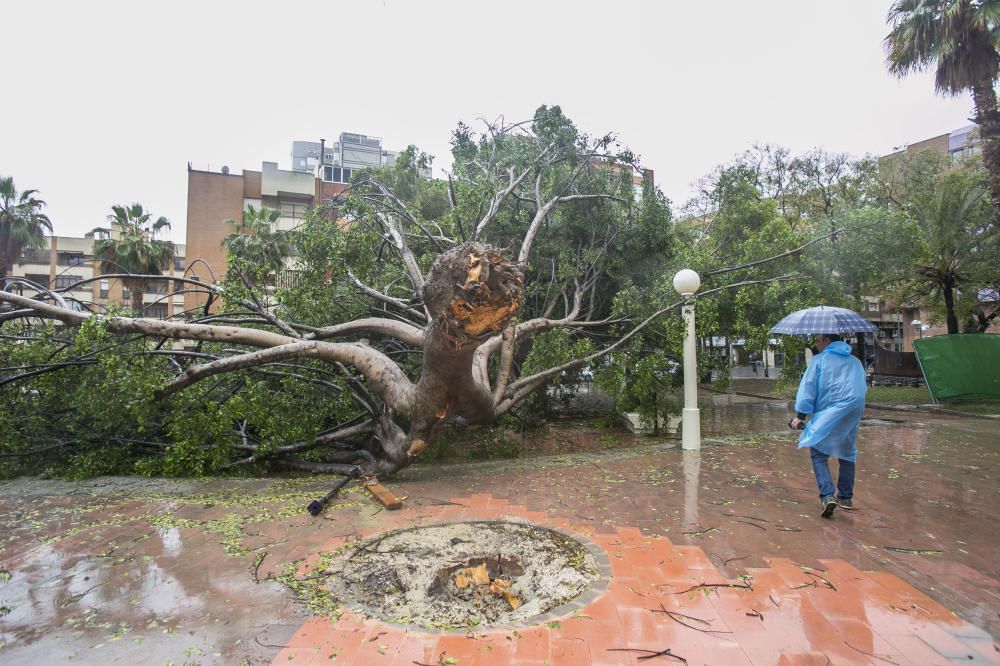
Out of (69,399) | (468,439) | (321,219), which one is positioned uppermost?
(321,219)

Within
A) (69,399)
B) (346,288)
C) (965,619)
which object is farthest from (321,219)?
(965,619)

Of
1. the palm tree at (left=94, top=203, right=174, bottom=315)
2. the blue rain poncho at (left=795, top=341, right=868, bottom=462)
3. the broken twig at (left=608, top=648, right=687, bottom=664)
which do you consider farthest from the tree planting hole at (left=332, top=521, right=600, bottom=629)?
the palm tree at (left=94, top=203, right=174, bottom=315)

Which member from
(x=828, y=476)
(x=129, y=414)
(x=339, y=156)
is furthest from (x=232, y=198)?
(x=828, y=476)

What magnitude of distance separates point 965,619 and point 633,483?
3192 millimetres

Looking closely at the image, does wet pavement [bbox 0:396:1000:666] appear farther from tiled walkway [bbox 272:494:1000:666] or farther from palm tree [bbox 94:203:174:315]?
palm tree [bbox 94:203:174:315]

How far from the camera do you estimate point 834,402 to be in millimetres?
4500

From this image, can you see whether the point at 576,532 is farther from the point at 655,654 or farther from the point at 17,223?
the point at 17,223

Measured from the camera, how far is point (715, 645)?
8.18ft

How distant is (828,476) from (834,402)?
0.63 meters

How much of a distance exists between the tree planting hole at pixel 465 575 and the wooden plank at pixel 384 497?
2.18 feet

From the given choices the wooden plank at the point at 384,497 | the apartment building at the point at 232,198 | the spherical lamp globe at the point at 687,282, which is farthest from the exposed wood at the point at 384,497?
the apartment building at the point at 232,198

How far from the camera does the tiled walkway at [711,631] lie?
7.89 feet

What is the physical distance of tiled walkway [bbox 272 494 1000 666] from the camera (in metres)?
2.40

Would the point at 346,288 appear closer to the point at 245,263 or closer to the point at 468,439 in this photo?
the point at 245,263
